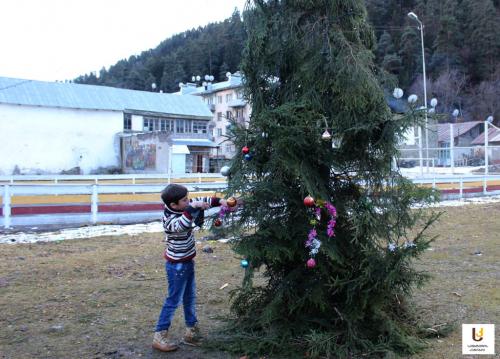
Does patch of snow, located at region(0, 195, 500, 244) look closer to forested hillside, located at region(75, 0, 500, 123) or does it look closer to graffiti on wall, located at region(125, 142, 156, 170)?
graffiti on wall, located at region(125, 142, 156, 170)

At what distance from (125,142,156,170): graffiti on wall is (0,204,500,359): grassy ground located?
3579cm

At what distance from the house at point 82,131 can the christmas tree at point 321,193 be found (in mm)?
37225

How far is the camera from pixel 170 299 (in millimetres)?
4410

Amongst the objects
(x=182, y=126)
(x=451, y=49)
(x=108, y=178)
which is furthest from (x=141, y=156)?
(x=451, y=49)

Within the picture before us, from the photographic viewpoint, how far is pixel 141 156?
152 feet

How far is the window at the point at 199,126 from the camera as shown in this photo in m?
56.7

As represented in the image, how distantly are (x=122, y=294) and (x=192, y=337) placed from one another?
198 centimetres

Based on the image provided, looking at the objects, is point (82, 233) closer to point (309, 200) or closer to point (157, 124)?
point (309, 200)

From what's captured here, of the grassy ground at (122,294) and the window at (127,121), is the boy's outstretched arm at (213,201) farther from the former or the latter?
the window at (127,121)

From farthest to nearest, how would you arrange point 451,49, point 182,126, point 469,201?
point 451,49 → point 182,126 → point 469,201

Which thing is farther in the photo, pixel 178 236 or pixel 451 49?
pixel 451 49

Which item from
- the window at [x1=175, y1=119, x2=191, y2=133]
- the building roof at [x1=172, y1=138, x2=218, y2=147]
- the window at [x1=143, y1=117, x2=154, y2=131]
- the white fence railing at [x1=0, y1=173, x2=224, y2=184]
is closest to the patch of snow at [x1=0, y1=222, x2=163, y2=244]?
the white fence railing at [x1=0, y1=173, x2=224, y2=184]

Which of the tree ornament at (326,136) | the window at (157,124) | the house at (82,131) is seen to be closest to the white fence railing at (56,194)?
the tree ornament at (326,136)

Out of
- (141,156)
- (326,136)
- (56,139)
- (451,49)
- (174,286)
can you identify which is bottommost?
(174,286)
